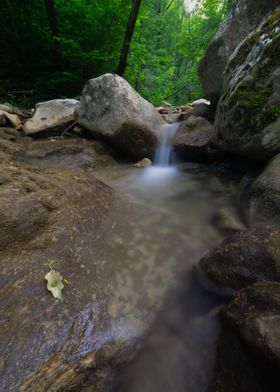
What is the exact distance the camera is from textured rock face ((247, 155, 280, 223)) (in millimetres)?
2252

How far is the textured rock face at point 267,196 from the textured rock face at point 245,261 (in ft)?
1.57

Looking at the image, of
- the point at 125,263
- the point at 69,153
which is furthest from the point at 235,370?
the point at 69,153

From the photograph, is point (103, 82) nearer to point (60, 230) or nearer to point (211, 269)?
point (60, 230)

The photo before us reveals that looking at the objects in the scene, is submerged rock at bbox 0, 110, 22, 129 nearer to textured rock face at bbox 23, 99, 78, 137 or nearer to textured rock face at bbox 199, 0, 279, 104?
textured rock face at bbox 23, 99, 78, 137

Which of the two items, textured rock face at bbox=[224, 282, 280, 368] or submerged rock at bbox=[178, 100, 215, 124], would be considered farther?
submerged rock at bbox=[178, 100, 215, 124]

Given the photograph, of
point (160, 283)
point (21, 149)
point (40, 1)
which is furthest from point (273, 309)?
point (40, 1)

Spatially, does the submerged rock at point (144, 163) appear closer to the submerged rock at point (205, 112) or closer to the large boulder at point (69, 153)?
the large boulder at point (69, 153)

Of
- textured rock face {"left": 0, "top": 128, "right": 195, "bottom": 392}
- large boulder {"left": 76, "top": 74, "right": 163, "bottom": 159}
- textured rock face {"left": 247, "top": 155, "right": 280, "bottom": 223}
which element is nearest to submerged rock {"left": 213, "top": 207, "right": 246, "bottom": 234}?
textured rock face {"left": 247, "top": 155, "right": 280, "bottom": 223}

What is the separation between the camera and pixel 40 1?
20.8ft

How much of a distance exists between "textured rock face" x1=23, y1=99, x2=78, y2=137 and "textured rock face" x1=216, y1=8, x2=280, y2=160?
3.45 meters

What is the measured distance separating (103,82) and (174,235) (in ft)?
11.4

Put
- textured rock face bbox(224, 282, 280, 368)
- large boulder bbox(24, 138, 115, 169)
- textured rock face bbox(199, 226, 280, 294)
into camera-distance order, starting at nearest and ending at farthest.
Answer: textured rock face bbox(224, 282, 280, 368) < textured rock face bbox(199, 226, 280, 294) < large boulder bbox(24, 138, 115, 169)

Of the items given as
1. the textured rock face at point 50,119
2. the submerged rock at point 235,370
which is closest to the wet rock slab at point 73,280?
the submerged rock at point 235,370

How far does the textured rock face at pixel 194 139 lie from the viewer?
423 centimetres
